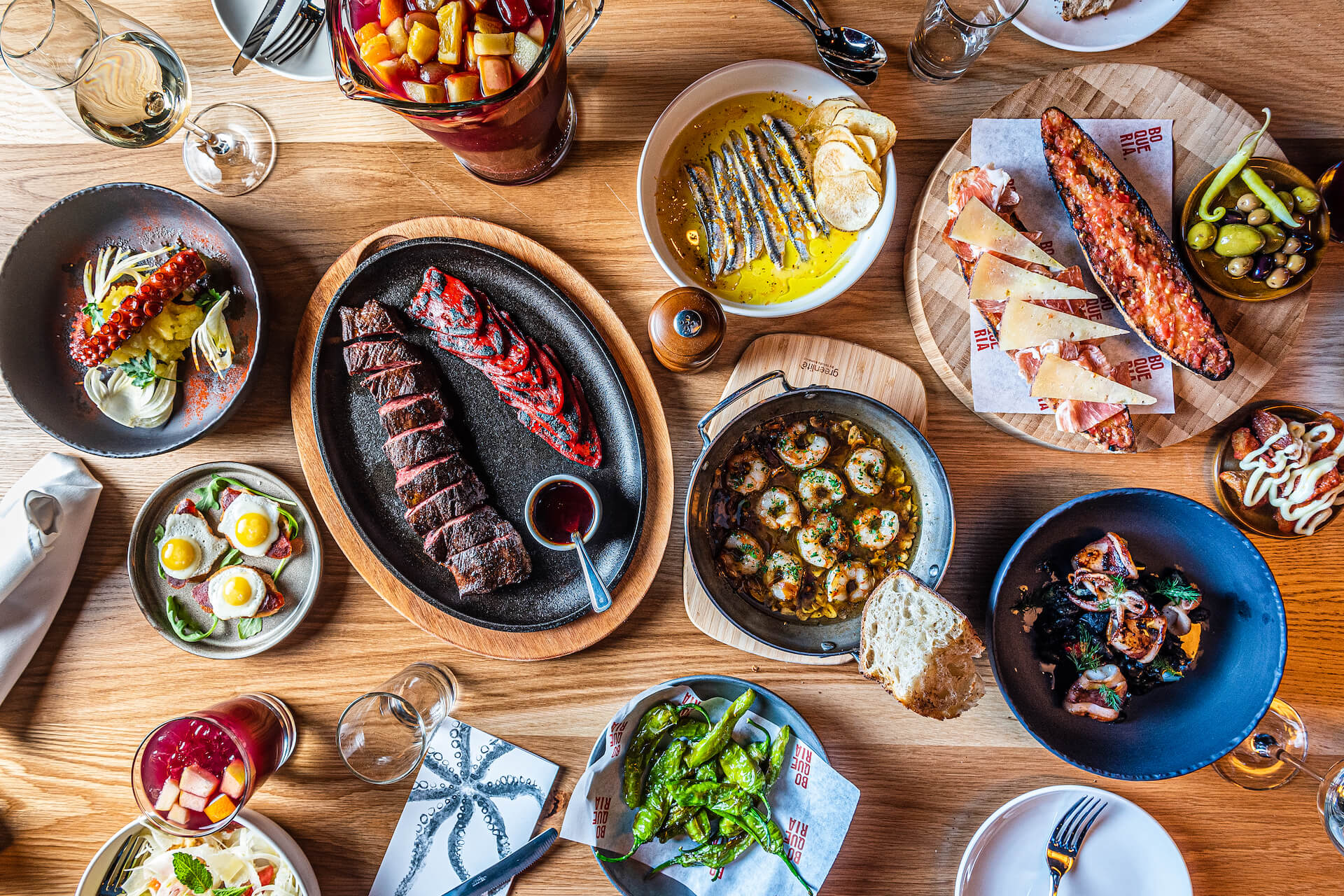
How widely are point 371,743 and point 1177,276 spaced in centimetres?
285

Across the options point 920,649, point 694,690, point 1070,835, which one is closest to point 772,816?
point 694,690

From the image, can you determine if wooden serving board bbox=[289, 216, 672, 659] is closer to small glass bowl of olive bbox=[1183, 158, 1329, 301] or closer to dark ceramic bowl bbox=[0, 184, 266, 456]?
dark ceramic bowl bbox=[0, 184, 266, 456]

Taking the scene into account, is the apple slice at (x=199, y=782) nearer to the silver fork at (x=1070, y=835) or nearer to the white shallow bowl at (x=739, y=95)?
the white shallow bowl at (x=739, y=95)

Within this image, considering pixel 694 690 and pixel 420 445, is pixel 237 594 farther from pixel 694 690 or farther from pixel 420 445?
pixel 694 690

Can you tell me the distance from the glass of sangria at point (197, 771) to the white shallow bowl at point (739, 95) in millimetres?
1917

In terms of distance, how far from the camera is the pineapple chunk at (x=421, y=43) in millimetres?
1664

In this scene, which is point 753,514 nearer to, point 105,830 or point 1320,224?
point 1320,224

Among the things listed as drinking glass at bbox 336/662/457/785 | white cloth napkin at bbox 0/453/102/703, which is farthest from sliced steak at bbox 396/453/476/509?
white cloth napkin at bbox 0/453/102/703

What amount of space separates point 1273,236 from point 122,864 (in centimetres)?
402

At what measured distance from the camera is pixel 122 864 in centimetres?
222

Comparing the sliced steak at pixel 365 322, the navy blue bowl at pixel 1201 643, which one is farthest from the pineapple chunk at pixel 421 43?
the navy blue bowl at pixel 1201 643

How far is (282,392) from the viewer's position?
2.31m

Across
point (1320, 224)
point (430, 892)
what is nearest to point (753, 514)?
point (430, 892)

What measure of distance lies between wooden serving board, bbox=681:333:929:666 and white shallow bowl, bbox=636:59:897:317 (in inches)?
5.2
